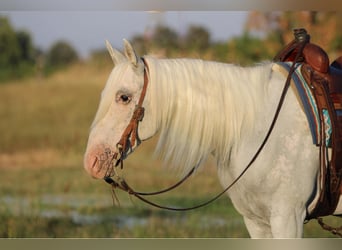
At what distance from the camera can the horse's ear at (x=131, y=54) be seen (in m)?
3.66

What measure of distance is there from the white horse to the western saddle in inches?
3.1

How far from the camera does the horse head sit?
3736 millimetres

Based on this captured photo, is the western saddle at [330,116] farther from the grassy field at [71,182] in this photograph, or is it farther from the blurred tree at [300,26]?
the blurred tree at [300,26]

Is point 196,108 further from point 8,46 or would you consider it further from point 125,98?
point 8,46

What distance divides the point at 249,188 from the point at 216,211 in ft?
17.7

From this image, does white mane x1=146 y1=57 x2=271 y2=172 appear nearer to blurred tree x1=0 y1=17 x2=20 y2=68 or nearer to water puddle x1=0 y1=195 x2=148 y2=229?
water puddle x1=0 y1=195 x2=148 y2=229

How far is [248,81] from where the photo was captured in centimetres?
396

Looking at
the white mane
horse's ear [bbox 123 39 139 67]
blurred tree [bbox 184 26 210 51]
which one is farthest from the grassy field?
blurred tree [bbox 184 26 210 51]

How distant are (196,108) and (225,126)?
199mm

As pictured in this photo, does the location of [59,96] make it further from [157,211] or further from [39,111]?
[157,211]

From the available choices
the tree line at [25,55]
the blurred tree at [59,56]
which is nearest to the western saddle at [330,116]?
the tree line at [25,55]

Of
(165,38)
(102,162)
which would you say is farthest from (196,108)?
(165,38)

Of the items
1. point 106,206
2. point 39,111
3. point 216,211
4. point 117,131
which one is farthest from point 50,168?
point 117,131

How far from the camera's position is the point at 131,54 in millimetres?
3703
